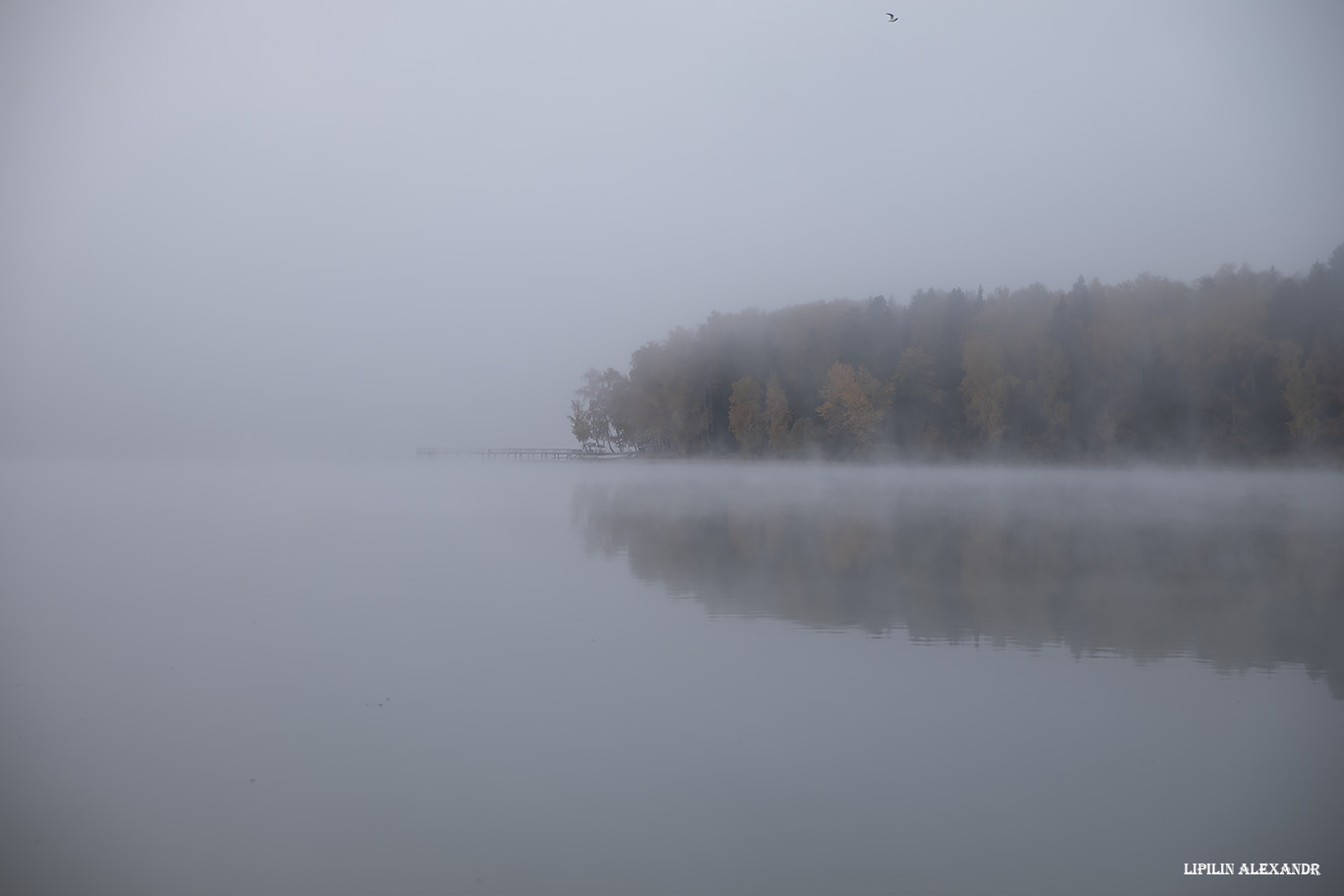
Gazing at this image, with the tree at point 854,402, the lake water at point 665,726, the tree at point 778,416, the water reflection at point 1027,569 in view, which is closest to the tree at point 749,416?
the tree at point 778,416

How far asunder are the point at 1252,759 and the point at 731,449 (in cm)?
5873

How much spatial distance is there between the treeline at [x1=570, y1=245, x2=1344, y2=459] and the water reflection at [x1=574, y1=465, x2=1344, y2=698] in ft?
85.0

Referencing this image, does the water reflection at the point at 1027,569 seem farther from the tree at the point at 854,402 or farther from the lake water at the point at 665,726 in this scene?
the tree at the point at 854,402

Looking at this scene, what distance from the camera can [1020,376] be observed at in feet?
166

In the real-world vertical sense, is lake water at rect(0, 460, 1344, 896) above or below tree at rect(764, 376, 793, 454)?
below

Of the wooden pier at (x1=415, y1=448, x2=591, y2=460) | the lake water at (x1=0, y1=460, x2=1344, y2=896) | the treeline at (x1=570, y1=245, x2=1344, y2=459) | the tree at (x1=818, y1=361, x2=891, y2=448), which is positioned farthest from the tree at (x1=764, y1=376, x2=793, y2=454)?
the lake water at (x1=0, y1=460, x2=1344, y2=896)

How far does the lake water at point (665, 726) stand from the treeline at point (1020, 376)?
1524 inches

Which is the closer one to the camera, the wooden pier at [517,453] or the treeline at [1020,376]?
the treeline at [1020,376]

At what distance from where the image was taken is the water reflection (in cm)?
671

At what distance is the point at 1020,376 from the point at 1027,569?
4515 cm

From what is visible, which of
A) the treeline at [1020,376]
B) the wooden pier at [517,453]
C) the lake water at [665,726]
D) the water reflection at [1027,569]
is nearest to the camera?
the lake water at [665,726]

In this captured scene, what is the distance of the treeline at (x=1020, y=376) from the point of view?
40.3 metres

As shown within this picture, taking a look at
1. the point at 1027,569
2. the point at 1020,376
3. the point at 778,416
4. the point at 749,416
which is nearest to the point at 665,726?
the point at 1027,569

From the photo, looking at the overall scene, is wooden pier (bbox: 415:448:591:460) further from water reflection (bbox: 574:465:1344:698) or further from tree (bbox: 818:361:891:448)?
water reflection (bbox: 574:465:1344:698)
